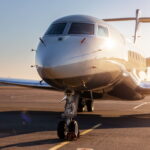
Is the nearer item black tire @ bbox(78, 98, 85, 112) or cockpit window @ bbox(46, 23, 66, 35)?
cockpit window @ bbox(46, 23, 66, 35)

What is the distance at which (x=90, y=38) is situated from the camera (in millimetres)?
10500

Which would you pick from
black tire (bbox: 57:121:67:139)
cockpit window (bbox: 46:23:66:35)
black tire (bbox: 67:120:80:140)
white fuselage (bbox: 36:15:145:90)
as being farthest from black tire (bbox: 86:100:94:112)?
black tire (bbox: 57:121:67:139)

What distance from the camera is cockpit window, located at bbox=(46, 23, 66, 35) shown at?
10484 mm

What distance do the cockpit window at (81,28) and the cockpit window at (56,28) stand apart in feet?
0.86

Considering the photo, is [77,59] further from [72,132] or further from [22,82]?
[22,82]

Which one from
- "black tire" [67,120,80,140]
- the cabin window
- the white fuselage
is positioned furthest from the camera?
the cabin window

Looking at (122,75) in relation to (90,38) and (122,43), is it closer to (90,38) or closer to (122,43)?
(122,43)

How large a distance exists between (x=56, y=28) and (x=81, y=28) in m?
0.74

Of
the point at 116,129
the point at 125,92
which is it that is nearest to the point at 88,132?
the point at 116,129

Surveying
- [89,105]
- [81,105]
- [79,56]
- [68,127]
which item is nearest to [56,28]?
[79,56]

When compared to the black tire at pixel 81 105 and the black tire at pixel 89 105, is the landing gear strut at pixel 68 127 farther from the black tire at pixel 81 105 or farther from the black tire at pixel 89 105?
the black tire at pixel 89 105

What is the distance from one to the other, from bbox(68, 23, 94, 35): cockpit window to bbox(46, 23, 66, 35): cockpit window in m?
0.26

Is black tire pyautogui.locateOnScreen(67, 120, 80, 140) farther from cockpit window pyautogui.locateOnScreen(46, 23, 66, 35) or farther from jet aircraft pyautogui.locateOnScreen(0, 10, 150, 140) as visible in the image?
cockpit window pyautogui.locateOnScreen(46, 23, 66, 35)

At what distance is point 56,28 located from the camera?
421 inches
